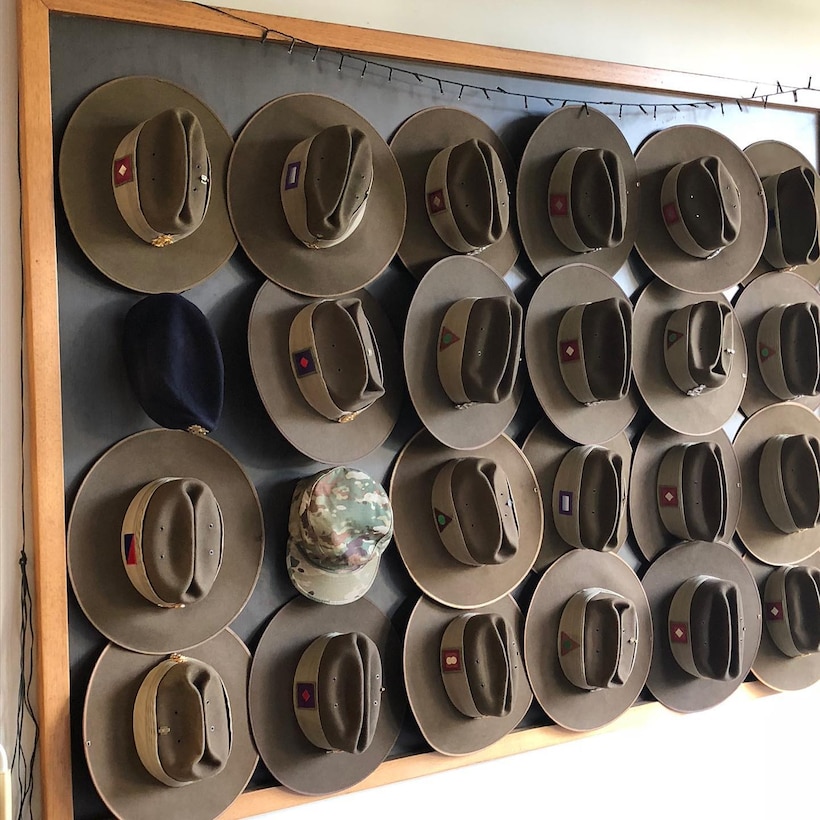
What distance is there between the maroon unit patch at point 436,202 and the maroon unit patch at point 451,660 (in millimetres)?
833

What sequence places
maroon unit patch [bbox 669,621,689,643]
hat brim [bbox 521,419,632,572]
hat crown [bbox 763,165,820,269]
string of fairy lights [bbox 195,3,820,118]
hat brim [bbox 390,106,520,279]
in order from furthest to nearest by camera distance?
hat crown [bbox 763,165,820,269] < maroon unit patch [bbox 669,621,689,643] < hat brim [bbox 521,419,632,572] < hat brim [bbox 390,106,520,279] < string of fairy lights [bbox 195,3,820,118]

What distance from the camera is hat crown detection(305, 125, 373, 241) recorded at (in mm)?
1582

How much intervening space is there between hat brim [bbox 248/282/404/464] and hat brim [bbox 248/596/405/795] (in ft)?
0.93

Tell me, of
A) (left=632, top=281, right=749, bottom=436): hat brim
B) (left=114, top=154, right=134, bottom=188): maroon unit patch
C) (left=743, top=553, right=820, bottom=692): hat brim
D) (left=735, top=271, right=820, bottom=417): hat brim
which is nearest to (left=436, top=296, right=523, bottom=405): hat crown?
(left=632, top=281, right=749, bottom=436): hat brim

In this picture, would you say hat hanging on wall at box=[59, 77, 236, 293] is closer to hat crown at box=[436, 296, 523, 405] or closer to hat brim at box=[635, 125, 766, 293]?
hat crown at box=[436, 296, 523, 405]

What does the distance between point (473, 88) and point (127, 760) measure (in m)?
1.39

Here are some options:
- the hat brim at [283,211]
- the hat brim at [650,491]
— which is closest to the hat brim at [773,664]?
the hat brim at [650,491]

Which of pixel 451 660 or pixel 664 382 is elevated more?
pixel 664 382

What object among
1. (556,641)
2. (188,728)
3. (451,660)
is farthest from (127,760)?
(556,641)

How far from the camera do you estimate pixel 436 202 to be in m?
1.78

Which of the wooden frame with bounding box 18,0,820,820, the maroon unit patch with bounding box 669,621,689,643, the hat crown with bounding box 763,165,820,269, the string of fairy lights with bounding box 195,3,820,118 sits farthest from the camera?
the hat crown with bounding box 763,165,820,269

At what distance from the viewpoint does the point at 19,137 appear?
4.89 feet

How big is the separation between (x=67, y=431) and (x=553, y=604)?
101cm

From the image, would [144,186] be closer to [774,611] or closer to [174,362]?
[174,362]
